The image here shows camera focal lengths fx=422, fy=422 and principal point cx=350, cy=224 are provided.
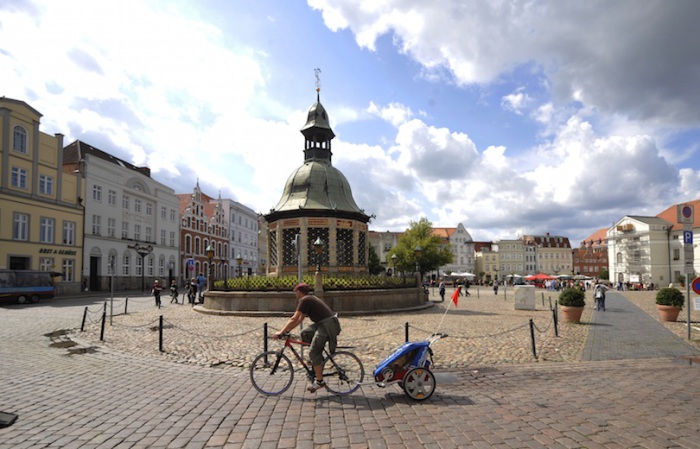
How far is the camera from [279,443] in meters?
4.71

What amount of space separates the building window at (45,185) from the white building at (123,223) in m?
3.63

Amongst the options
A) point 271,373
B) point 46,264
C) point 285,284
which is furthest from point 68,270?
point 271,373

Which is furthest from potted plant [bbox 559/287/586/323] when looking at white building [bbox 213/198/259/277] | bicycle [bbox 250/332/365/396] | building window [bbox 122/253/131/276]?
white building [bbox 213/198/259/277]

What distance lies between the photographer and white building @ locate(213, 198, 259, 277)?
68.4m

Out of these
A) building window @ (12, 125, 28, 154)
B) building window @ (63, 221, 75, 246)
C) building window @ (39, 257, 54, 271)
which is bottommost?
building window @ (39, 257, 54, 271)

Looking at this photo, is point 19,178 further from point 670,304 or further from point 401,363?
point 670,304

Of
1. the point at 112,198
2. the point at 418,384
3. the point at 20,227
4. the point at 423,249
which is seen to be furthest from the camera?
the point at 423,249

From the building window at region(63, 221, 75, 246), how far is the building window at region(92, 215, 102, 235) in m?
2.50

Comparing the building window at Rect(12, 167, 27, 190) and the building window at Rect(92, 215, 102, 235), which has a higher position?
the building window at Rect(12, 167, 27, 190)

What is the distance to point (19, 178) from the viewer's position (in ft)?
110

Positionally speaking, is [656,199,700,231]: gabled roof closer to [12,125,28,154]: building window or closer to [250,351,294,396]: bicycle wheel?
[250,351,294,396]: bicycle wheel

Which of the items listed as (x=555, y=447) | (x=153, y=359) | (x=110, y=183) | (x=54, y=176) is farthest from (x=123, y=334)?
(x=110, y=183)

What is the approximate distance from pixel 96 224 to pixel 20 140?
1001cm

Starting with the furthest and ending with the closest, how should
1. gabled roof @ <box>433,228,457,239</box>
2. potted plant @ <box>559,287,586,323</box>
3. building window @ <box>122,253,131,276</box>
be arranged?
Result: gabled roof @ <box>433,228,457,239</box> → building window @ <box>122,253,131,276</box> → potted plant @ <box>559,287,586,323</box>
